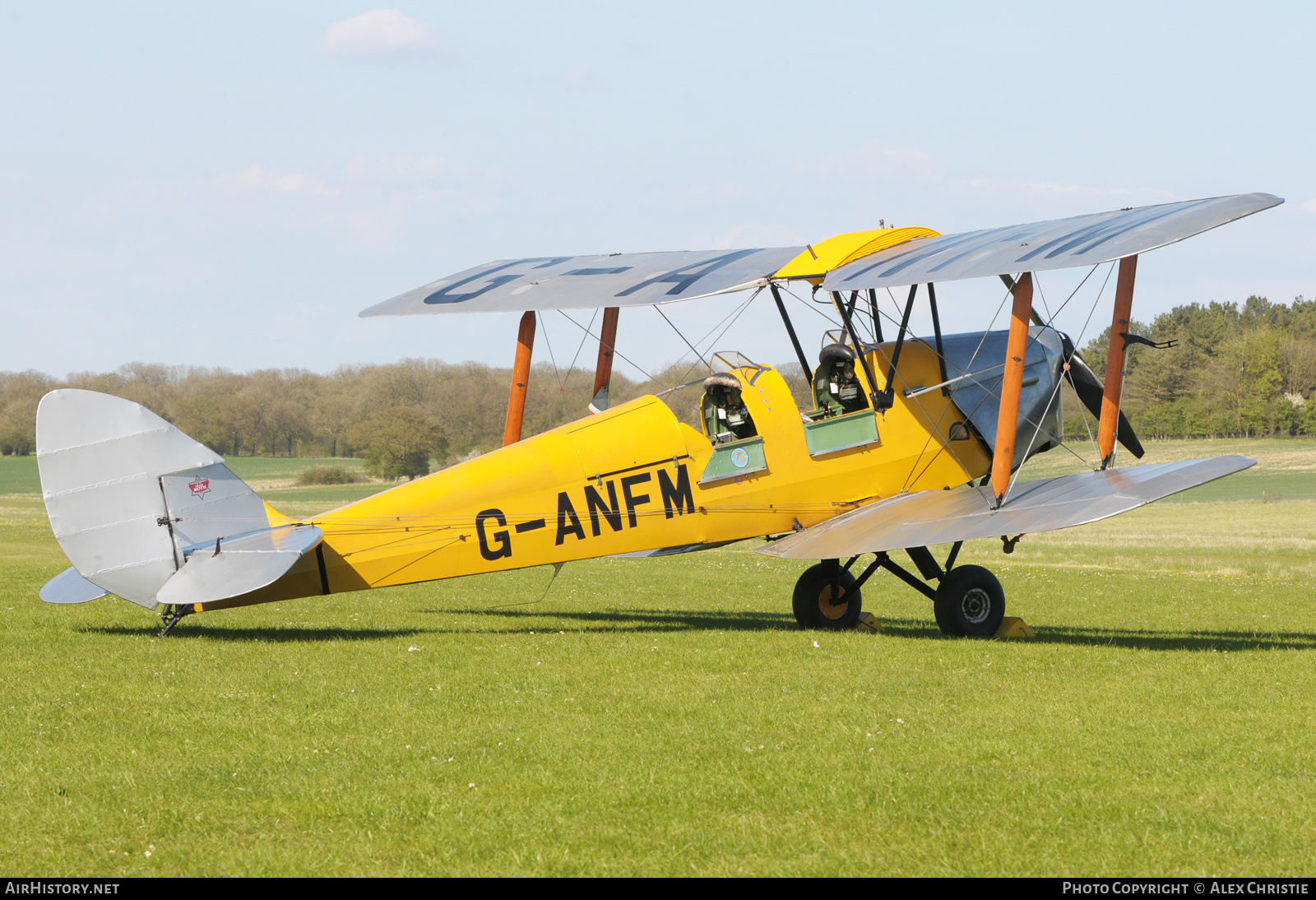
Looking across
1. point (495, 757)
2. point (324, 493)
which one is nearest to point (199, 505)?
point (495, 757)

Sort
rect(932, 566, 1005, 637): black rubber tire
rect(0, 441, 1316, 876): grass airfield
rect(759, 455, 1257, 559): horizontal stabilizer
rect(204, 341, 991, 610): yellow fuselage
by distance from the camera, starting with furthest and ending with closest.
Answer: rect(932, 566, 1005, 637): black rubber tire < rect(204, 341, 991, 610): yellow fuselage < rect(759, 455, 1257, 559): horizontal stabilizer < rect(0, 441, 1316, 876): grass airfield

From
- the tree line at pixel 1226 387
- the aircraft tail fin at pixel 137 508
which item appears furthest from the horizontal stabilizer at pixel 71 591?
the tree line at pixel 1226 387

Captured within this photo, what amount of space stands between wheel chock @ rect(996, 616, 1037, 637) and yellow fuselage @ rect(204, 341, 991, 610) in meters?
1.38

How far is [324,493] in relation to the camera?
49812 mm

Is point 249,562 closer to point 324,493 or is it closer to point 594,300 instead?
point 594,300

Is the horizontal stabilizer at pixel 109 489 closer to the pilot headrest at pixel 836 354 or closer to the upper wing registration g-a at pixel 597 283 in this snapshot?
the upper wing registration g-a at pixel 597 283

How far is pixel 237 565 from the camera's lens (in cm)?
938

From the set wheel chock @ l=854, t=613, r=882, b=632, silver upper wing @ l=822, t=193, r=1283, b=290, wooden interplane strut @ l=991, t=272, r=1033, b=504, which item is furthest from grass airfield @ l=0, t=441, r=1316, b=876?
silver upper wing @ l=822, t=193, r=1283, b=290

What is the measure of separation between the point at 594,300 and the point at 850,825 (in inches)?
282

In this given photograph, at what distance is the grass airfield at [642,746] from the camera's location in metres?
4.73

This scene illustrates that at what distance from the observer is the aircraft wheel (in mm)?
11766

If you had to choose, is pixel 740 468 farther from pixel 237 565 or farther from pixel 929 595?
pixel 237 565

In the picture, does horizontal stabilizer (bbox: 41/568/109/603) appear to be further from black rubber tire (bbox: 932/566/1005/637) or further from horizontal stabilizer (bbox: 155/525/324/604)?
black rubber tire (bbox: 932/566/1005/637)

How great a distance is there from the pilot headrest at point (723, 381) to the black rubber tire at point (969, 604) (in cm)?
251
